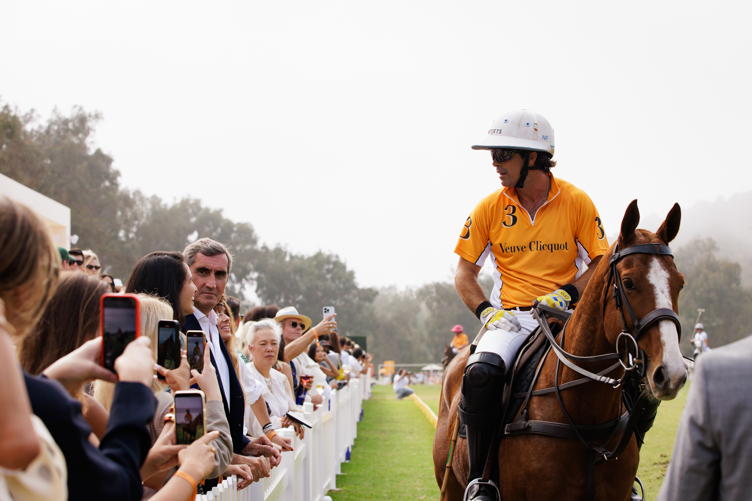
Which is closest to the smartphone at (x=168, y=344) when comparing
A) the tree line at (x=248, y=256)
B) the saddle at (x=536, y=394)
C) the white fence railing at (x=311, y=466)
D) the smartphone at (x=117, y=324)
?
the white fence railing at (x=311, y=466)

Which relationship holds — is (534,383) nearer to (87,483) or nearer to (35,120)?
(87,483)

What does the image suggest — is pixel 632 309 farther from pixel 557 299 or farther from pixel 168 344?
pixel 168 344

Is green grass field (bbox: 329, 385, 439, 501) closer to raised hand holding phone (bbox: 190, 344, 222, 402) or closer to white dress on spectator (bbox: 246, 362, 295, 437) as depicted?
white dress on spectator (bbox: 246, 362, 295, 437)

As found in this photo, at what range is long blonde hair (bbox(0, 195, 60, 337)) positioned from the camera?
2211mm

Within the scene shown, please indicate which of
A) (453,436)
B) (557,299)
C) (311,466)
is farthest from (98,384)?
(311,466)

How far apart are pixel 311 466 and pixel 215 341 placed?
410 centimetres

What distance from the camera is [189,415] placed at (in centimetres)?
315

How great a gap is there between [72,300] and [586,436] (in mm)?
3383

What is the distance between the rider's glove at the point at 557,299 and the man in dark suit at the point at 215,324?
202 cm

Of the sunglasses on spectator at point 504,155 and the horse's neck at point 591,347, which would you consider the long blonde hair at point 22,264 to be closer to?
the horse's neck at point 591,347

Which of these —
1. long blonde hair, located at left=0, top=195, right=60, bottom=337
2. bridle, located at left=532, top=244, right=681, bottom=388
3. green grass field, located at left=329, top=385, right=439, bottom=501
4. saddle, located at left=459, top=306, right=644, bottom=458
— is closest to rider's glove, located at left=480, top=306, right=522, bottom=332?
saddle, located at left=459, top=306, right=644, bottom=458

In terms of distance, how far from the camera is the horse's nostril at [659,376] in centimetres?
477

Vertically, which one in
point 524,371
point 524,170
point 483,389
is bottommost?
point 483,389

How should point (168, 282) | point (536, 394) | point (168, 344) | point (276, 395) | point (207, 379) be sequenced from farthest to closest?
1. point (276, 395)
2. point (536, 394)
3. point (168, 282)
4. point (207, 379)
5. point (168, 344)
